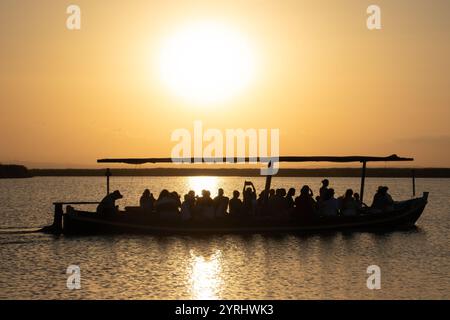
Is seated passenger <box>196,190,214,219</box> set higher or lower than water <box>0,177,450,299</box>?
higher

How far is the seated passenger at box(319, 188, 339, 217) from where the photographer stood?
31.3 metres

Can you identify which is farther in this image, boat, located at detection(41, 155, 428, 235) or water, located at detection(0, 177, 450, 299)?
boat, located at detection(41, 155, 428, 235)

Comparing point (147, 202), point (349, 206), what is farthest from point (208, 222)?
point (349, 206)

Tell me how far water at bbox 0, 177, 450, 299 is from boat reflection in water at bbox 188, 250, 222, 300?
0.03 m

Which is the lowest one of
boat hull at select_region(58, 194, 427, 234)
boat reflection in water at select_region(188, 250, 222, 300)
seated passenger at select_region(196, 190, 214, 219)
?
boat reflection in water at select_region(188, 250, 222, 300)

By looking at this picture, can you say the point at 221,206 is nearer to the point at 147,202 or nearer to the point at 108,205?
the point at 147,202

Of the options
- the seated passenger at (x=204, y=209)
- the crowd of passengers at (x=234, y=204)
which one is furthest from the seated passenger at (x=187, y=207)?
the seated passenger at (x=204, y=209)

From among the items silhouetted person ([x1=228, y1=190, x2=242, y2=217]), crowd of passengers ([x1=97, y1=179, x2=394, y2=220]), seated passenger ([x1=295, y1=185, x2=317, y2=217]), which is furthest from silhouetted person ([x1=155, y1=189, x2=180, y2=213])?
seated passenger ([x1=295, y1=185, x2=317, y2=217])

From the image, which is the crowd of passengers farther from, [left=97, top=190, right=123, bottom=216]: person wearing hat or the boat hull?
the boat hull

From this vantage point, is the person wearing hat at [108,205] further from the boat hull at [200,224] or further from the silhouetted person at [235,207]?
the silhouetted person at [235,207]

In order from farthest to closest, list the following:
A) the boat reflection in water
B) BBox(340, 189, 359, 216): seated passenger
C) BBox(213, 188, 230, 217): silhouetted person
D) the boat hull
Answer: BBox(340, 189, 359, 216): seated passenger
the boat hull
BBox(213, 188, 230, 217): silhouetted person
the boat reflection in water

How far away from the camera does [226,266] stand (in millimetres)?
24453

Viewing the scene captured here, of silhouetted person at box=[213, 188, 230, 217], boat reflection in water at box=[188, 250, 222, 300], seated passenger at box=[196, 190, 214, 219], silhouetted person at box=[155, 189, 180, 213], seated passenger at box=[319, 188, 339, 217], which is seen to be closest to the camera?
boat reflection in water at box=[188, 250, 222, 300]
